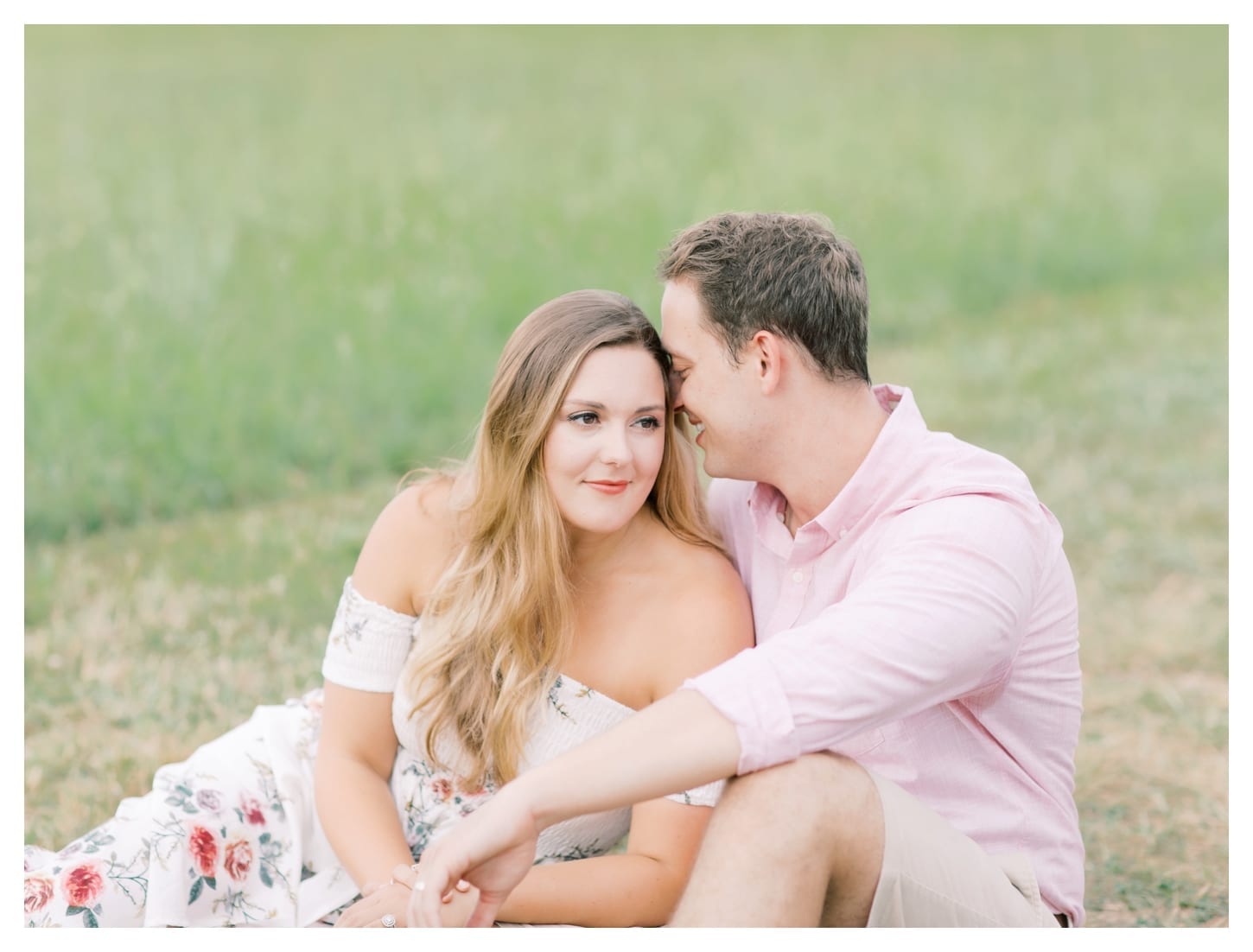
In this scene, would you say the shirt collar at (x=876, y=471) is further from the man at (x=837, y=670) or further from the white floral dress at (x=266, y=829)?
the white floral dress at (x=266, y=829)

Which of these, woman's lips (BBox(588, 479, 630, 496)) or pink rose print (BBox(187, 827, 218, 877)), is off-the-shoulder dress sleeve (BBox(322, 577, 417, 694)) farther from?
woman's lips (BBox(588, 479, 630, 496))

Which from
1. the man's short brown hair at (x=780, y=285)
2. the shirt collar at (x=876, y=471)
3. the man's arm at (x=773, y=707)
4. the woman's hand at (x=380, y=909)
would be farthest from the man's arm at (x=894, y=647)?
the woman's hand at (x=380, y=909)

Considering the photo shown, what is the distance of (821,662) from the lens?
226 cm

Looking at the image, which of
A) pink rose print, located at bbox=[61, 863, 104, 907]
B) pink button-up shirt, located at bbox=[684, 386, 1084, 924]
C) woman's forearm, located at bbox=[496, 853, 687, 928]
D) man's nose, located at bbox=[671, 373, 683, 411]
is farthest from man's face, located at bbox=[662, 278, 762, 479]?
pink rose print, located at bbox=[61, 863, 104, 907]

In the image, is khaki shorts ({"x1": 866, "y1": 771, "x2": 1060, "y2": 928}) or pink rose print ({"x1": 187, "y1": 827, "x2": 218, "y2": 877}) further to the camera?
pink rose print ({"x1": 187, "y1": 827, "x2": 218, "y2": 877})

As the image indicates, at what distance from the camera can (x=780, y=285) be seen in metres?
2.91

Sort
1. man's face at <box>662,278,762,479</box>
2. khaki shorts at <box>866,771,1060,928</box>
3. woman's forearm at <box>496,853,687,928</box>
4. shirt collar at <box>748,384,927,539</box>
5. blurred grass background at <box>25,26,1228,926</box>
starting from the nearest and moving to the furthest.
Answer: khaki shorts at <box>866,771,1060,928</box>, woman's forearm at <box>496,853,687,928</box>, shirt collar at <box>748,384,927,539</box>, man's face at <box>662,278,762,479</box>, blurred grass background at <box>25,26,1228,926</box>

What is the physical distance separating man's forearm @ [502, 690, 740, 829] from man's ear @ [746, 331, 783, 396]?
887 millimetres

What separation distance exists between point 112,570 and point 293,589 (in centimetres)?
92

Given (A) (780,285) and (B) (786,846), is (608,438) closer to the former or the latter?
(A) (780,285)

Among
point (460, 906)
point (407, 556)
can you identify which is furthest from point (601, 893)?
point (407, 556)

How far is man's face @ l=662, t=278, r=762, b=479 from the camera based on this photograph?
9.61 ft


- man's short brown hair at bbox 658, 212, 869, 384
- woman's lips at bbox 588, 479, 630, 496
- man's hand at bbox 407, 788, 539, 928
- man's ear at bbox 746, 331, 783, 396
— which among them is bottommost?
man's hand at bbox 407, 788, 539, 928

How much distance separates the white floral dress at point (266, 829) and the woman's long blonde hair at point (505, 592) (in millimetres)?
62
